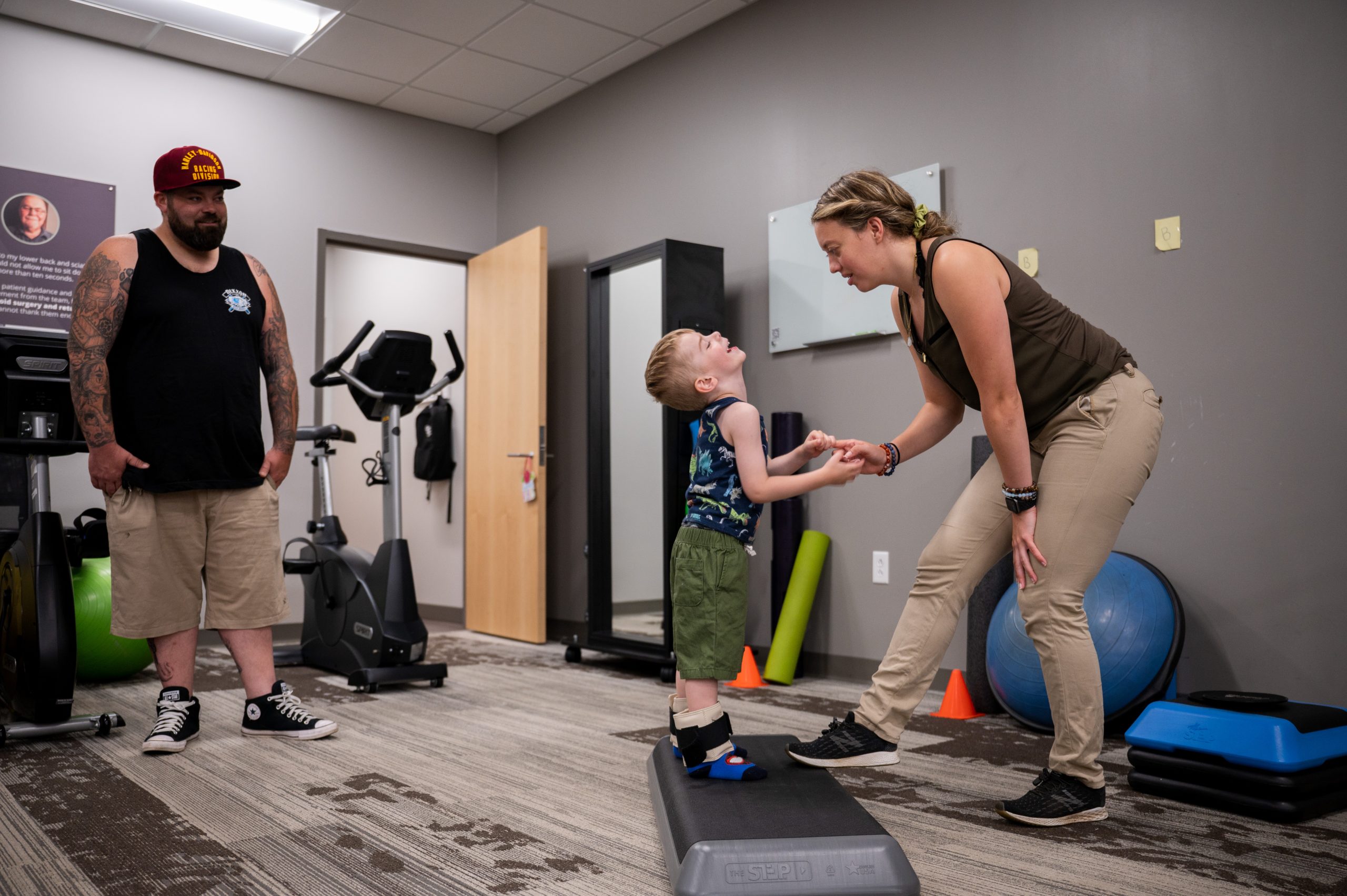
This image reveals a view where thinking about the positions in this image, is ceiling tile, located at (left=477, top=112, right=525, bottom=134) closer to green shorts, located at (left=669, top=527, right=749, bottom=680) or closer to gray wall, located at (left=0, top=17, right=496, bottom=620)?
gray wall, located at (left=0, top=17, right=496, bottom=620)

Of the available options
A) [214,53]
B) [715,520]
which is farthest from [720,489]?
[214,53]

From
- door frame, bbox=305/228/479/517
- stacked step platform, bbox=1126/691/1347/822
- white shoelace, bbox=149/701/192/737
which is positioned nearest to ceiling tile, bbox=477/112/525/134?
door frame, bbox=305/228/479/517

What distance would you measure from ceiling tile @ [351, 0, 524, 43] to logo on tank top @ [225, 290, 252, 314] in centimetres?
205

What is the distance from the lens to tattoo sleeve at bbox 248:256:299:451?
279cm

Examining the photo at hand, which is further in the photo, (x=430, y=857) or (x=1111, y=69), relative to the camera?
(x=1111, y=69)

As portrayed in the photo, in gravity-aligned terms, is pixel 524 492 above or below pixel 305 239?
below

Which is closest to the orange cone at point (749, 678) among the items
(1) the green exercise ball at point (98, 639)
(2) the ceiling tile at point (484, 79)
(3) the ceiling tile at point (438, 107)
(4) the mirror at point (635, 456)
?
(4) the mirror at point (635, 456)

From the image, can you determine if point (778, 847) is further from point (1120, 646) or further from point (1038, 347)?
point (1120, 646)

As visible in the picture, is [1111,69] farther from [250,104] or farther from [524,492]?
[250,104]

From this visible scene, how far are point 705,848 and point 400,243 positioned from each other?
4.52m

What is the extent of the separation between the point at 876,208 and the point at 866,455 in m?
0.47

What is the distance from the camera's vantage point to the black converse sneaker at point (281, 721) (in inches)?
105

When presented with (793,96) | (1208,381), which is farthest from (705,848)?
(793,96)

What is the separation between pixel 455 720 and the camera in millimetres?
2980
